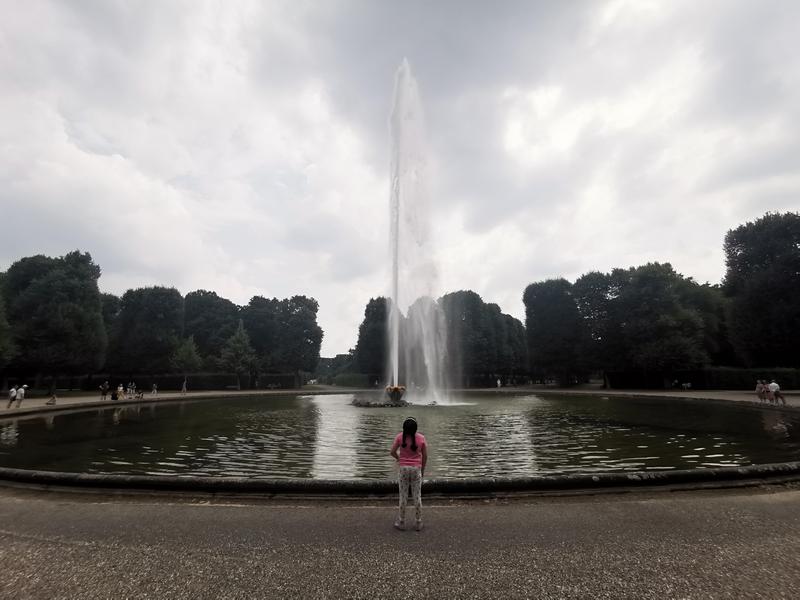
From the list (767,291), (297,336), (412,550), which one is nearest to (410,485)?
(412,550)

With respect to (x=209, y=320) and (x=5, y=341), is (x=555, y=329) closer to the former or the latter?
(x=209, y=320)

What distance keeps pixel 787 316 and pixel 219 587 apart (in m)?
58.3

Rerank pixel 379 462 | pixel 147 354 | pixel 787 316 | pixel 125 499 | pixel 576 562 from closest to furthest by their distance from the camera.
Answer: pixel 576 562 → pixel 125 499 → pixel 379 462 → pixel 787 316 → pixel 147 354

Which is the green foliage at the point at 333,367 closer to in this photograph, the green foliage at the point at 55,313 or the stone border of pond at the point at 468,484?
the green foliage at the point at 55,313

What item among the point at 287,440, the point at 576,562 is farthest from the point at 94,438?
the point at 576,562

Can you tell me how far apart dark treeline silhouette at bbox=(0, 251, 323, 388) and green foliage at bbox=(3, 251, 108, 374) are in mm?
103

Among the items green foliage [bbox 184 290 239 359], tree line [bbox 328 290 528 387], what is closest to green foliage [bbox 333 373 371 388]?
tree line [bbox 328 290 528 387]

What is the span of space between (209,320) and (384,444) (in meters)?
82.4

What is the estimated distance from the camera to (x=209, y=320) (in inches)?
3563

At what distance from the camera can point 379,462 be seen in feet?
44.2

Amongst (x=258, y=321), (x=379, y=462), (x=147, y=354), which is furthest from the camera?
(x=258, y=321)

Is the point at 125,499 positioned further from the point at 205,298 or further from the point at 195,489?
the point at 205,298

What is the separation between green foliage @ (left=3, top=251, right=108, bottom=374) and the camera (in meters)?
50.6

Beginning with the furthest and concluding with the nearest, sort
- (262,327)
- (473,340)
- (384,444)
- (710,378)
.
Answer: (262,327) → (473,340) → (710,378) → (384,444)
